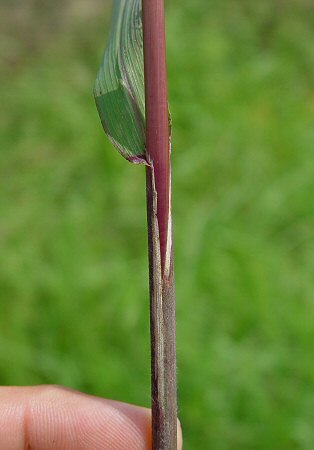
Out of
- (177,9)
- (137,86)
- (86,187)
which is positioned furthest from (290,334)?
(177,9)

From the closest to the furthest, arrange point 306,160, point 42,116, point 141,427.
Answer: point 141,427
point 306,160
point 42,116

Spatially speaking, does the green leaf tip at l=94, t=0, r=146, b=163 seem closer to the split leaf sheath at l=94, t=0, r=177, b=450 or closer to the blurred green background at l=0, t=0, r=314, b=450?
the split leaf sheath at l=94, t=0, r=177, b=450

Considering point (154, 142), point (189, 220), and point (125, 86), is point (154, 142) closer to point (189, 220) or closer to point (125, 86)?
point (125, 86)

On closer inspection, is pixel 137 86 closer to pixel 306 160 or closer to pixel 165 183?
pixel 165 183

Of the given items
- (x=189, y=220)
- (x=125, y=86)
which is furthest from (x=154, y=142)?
(x=189, y=220)

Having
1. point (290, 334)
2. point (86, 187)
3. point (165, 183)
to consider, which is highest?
point (165, 183)

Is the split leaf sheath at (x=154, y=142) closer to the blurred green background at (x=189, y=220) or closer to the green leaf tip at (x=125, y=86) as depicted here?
the green leaf tip at (x=125, y=86)
